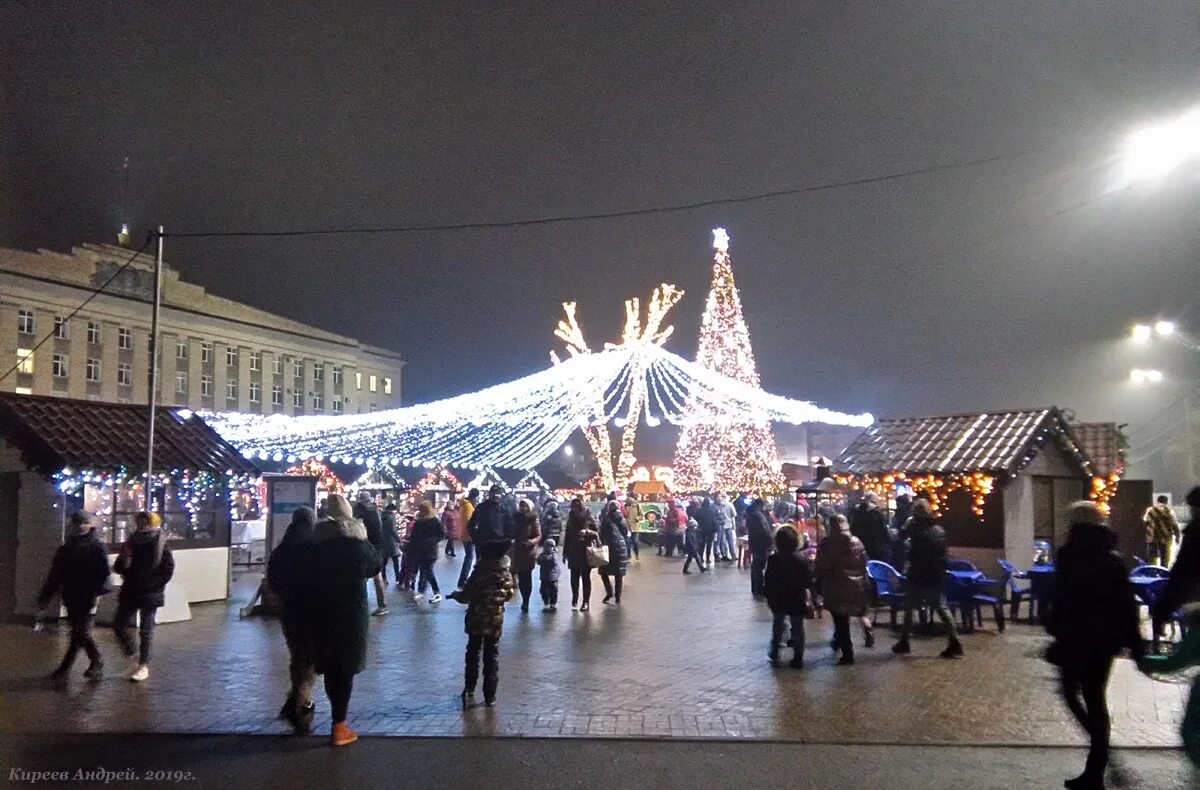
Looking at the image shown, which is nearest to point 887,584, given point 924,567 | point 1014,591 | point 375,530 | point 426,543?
point 924,567

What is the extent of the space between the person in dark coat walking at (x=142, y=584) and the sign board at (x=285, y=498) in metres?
4.45

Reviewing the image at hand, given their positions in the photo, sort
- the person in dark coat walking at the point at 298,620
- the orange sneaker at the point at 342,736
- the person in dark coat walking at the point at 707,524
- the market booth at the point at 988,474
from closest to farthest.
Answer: the orange sneaker at the point at 342,736, the person in dark coat walking at the point at 298,620, the market booth at the point at 988,474, the person in dark coat walking at the point at 707,524

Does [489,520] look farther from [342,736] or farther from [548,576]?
[342,736]

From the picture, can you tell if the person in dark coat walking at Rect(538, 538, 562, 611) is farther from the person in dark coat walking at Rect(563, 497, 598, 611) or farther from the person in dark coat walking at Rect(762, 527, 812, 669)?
the person in dark coat walking at Rect(762, 527, 812, 669)

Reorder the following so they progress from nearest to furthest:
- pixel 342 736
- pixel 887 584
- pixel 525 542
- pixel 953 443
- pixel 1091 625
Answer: pixel 1091 625, pixel 342 736, pixel 887 584, pixel 525 542, pixel 953 443

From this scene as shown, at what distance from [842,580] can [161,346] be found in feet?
184

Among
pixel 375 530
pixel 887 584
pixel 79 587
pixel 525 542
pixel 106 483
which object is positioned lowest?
pixel 887 584

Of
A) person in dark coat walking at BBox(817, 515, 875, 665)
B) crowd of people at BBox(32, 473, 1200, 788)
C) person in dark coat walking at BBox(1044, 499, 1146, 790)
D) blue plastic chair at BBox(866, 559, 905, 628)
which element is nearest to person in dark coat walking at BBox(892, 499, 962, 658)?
crowd of people at BBox(32, 473, 1200, 788)

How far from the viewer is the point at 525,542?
1316 centimetres

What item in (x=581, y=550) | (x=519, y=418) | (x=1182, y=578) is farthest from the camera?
(x=519, y=418)

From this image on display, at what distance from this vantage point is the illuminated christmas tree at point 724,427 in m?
26.2

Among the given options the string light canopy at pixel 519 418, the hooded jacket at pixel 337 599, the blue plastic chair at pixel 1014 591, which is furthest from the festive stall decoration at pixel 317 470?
the hooded jacket at pixel 337 599

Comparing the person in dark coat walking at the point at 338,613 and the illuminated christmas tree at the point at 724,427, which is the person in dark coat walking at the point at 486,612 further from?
the illuminated christmas tree at the point at 724,427

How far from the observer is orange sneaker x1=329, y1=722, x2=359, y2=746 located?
6.70 meters
